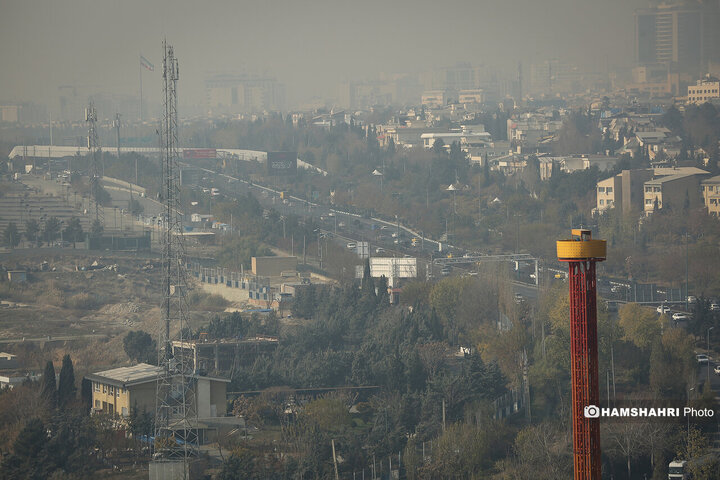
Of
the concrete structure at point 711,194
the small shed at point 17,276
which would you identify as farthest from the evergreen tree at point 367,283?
the concrete structure at point 711,194

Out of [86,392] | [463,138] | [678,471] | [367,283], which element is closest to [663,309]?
[367,283]

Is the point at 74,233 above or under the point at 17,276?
above

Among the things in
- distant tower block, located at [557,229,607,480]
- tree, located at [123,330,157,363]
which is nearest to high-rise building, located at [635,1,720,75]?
tree, located at [123,330,157,363]

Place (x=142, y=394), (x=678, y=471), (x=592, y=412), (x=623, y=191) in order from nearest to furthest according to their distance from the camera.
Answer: (x=592, y=412) < (x=678, y=471) < (x=142, y=394) < (x=623, y=191)

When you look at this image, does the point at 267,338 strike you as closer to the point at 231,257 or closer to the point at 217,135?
the point at 231,257

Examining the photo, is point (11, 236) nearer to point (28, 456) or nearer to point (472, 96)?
point (28, 456)

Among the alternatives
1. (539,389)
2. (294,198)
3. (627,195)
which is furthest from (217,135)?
(539,389)
